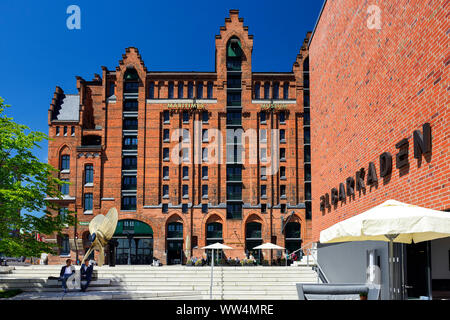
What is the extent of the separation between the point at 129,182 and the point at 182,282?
28.3m

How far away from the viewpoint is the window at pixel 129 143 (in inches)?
1960

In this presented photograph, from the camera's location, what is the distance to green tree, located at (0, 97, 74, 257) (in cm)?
1741

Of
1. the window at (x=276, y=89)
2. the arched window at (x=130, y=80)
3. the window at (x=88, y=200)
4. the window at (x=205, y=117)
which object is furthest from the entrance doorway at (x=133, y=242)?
the window at (x=276, y=89)

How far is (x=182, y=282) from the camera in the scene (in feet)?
74.7

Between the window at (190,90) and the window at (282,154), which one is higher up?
the window at (190,90)

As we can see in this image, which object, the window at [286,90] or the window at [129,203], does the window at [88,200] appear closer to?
the window at [129,203]

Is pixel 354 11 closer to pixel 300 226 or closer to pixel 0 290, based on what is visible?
pixel 0 290

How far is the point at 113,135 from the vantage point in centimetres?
4978

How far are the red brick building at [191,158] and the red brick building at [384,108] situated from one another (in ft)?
83.4

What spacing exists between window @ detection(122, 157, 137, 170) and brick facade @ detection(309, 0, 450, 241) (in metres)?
29.7

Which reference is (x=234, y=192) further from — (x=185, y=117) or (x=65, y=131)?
(x=65, y=131)

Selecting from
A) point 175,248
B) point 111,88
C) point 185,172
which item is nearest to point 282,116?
point 185,172

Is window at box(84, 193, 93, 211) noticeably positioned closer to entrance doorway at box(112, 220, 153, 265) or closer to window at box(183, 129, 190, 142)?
entrance doorway at box(112, 220, 153, 265)
